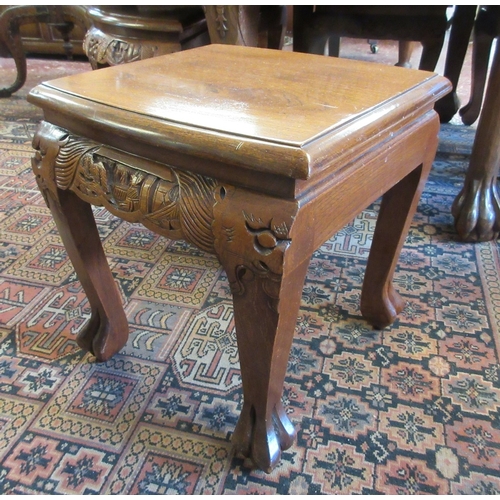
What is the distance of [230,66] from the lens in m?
0.73

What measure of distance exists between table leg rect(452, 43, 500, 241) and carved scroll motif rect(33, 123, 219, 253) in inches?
36.4

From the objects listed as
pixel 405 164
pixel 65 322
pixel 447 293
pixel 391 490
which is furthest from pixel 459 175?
pixel 65 322

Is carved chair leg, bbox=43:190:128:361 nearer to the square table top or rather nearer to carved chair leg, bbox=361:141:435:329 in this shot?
the square table top

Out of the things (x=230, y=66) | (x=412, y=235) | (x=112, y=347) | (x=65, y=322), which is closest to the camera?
(x=230, y=66)

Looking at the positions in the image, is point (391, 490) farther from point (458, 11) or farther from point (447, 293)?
point (458, 11)

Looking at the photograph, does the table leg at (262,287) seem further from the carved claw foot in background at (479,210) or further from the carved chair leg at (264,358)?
the carved claw foot in background at (479,210)

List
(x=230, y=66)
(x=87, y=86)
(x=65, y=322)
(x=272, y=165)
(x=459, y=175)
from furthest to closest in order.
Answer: (x=459, y=175), (x=65, y=322), (x=230, y=66), (x=87, y=86), (x=272, y=165)

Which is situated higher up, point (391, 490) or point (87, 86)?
point (87, 86)

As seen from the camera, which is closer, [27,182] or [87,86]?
[87,86]

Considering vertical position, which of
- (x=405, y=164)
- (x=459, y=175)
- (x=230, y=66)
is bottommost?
(x=459, y=175)

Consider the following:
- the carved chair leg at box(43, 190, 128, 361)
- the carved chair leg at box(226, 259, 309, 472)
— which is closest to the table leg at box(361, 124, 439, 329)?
the carved chair leg at box(226, 259, 309, 472)

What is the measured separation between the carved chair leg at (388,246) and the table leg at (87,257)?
0.47 metres

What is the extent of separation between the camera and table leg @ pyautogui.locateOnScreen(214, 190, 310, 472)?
0.46 metres

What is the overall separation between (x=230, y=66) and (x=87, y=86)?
22 cm
